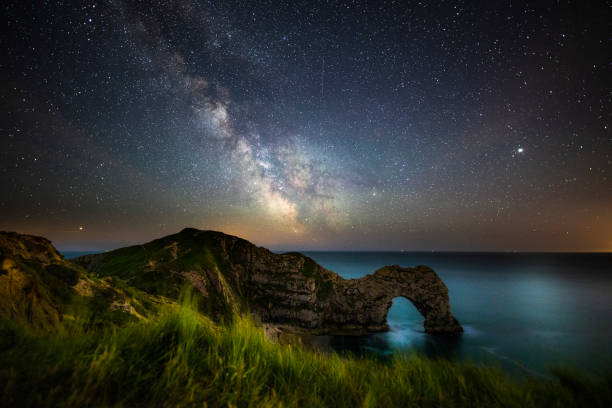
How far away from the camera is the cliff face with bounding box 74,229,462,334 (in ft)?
156

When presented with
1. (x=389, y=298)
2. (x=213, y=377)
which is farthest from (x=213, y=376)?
(x=389, y=298)

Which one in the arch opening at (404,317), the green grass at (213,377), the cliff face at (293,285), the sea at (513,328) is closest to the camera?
the green grass at (213,377)

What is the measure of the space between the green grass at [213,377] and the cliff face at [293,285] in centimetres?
4356

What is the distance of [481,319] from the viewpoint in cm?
7262

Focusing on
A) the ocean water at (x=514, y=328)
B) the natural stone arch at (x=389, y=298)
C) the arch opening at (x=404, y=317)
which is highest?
the natural stone arch at (x=389, y=298)

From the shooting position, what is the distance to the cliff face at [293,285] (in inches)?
1870

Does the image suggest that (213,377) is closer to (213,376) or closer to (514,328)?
(213,376)

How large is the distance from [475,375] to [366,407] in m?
1.96

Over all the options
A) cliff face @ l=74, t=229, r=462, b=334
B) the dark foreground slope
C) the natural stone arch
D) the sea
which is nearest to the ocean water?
the sea

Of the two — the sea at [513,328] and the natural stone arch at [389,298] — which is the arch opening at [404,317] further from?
the natural stone arch at [389,298]

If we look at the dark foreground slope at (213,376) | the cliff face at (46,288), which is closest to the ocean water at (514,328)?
the dark foreground slope at (213,376)

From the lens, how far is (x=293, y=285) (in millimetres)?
53812

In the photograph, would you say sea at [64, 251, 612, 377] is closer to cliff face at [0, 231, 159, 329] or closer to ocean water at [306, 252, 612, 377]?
ocean water at [306, 252, 612, 377]

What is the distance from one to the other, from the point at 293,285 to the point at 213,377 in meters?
54.1
